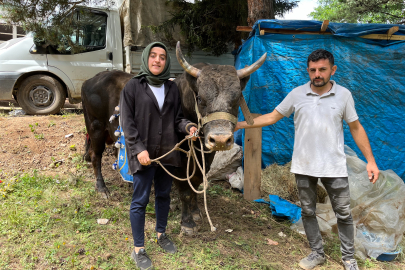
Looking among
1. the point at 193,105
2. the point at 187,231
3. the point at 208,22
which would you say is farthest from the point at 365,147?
the point at 208,22

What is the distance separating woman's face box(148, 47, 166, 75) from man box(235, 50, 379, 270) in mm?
1443

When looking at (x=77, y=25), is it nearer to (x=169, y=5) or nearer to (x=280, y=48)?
(x=169, y=5)

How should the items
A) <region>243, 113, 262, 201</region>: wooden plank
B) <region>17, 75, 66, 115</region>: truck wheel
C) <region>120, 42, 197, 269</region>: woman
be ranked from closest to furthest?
1. <region>120, 42, 197, 269</region>: woman
2. <region>243, 113, 262, 201</region>: wooden plank
3. <region>17, 75, 66, 115</region>: truck wheel

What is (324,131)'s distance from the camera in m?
2.76

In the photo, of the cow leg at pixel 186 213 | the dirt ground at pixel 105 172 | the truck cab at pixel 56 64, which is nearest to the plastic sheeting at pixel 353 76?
the dirt ground at pixel 105 172

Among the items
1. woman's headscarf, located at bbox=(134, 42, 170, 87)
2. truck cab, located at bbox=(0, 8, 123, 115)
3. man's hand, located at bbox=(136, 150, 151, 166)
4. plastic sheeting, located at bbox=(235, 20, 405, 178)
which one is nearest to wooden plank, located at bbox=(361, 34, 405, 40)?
plastic sheeting, located at bbox=(235, 20, 405, 178)

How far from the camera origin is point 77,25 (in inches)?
240

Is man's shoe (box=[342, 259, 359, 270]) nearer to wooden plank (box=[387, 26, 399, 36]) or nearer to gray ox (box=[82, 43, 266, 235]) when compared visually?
gray ox (box=[82, 43, 266, 235])

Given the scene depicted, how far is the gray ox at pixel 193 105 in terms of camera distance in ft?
8.57

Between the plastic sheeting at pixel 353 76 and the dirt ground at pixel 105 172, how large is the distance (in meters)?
1.59

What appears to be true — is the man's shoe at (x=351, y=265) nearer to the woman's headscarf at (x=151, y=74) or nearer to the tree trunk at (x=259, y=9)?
the woman's headscarf at (x=151, y=74)

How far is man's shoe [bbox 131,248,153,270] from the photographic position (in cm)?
269

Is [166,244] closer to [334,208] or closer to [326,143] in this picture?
[334,208]

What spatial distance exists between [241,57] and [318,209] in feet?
9.97
